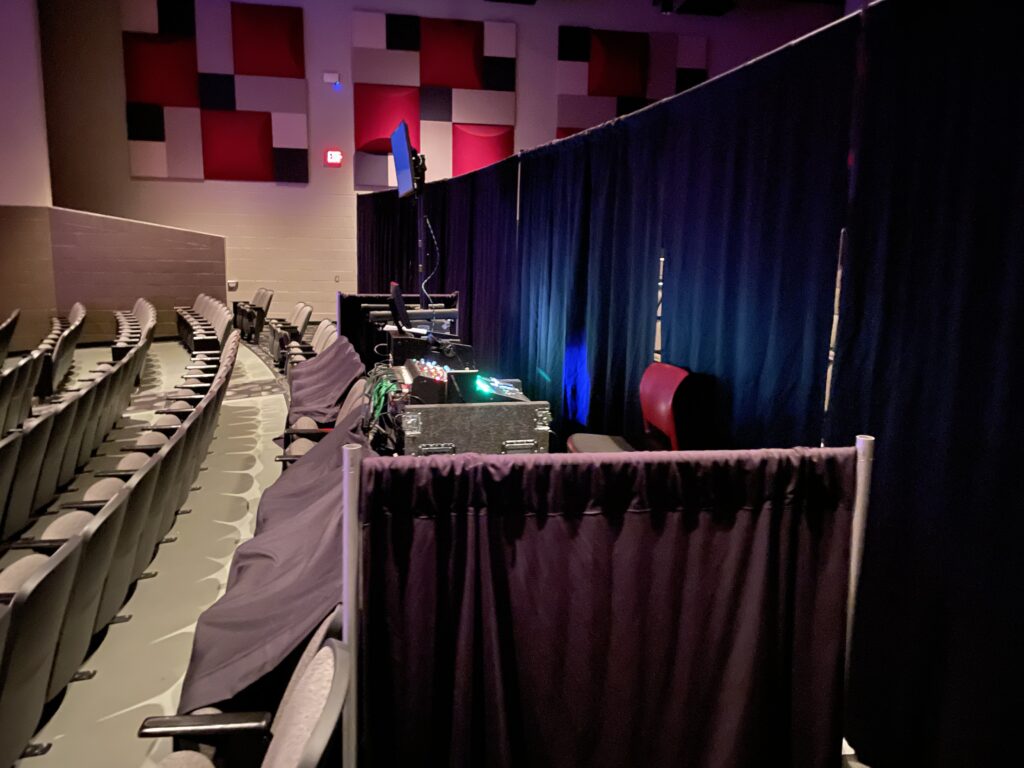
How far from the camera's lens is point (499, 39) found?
35.1ft

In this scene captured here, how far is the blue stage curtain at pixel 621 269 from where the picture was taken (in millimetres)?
3678

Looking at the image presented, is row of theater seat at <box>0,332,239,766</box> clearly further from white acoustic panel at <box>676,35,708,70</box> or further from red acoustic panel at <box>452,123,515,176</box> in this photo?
white acoustic panel at <box>676,35,708,70</box>

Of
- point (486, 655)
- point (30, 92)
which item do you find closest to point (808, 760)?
point (486, 655)

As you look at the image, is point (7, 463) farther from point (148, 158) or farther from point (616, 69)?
point (616, 69)

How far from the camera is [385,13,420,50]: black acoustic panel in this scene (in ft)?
34.1

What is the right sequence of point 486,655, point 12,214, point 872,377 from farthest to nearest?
point 12,214, point 872,377, point 486,655

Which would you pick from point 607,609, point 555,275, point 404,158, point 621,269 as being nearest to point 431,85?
point 404,158

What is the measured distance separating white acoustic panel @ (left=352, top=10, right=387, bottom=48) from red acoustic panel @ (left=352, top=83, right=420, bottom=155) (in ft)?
1.89

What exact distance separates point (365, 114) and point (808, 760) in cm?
1057

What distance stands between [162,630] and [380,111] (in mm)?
9437

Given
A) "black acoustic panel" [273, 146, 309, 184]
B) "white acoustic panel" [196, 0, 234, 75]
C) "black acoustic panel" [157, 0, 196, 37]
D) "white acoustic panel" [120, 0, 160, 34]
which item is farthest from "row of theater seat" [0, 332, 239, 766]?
"white acoustic panel" [120, 0, 160, 34]

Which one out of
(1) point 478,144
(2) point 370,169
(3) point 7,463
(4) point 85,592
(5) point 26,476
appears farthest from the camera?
(1) point 478,144

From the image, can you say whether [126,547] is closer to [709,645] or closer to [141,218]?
[709,645]

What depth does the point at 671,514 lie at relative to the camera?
1.42 metres
